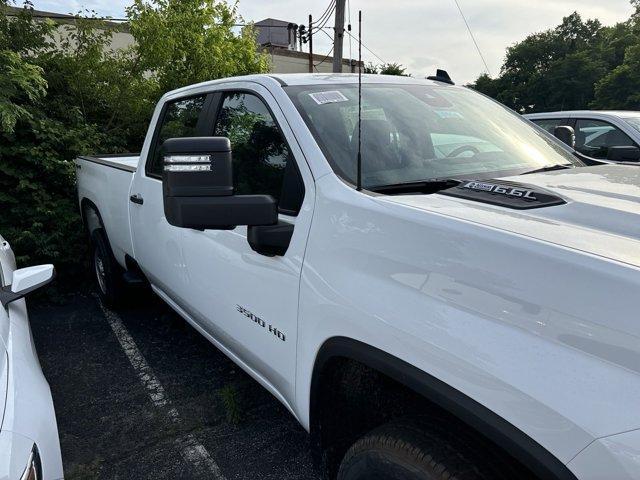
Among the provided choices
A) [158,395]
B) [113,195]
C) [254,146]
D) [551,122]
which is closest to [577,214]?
[254,146]

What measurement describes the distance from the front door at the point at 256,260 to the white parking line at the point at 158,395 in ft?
2.02

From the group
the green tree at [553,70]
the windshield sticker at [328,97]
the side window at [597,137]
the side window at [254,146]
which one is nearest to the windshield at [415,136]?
the windshield sticker at [328,97]

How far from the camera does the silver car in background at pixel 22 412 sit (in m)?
1.48

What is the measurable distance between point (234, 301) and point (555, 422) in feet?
5.07

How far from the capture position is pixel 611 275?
1.05 metres

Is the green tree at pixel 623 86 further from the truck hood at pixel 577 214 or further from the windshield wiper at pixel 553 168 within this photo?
the truck hood at pixel 577 214

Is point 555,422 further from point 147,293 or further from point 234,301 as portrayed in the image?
point 147,293

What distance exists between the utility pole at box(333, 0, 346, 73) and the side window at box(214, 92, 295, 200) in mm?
8354

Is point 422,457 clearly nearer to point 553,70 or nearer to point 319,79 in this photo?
point 319,79

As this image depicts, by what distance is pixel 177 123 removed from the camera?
132 inches

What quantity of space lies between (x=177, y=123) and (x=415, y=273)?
2446mm

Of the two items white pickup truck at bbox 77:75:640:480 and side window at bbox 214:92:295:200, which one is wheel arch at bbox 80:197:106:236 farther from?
side window at bbox 214:92:295:200

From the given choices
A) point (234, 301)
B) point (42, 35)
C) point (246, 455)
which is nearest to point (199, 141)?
point (234, 301)

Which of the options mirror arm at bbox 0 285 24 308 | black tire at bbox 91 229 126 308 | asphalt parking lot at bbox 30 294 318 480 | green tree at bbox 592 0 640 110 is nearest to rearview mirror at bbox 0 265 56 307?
mirror arm at bbox 0 285 24 308
